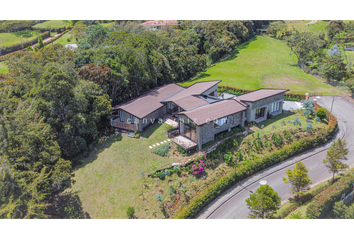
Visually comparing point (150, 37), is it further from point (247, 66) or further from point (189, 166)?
point (189, 166)

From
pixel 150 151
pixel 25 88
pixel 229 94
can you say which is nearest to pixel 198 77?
pixel 229 94

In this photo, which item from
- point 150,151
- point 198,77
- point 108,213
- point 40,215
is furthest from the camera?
point 198,77

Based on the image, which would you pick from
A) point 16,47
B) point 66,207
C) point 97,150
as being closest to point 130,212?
point 66,207

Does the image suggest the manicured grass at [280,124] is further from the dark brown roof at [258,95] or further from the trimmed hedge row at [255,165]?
the dark brown roof at [258,95]

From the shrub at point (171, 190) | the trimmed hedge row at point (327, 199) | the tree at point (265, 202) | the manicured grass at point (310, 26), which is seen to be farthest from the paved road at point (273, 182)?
the manicured grass at point (310, 26)

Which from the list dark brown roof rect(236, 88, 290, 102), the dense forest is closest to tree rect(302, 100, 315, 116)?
dark brown roof rect(236, 88, 290, 102)
